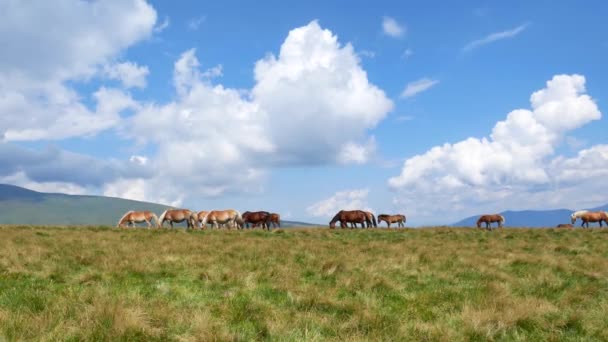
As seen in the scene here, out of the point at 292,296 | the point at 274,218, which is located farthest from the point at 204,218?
the point at 292,296

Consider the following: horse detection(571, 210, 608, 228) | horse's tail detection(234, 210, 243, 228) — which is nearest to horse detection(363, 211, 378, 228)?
horse's tail detection(234, 210, 243, 228)

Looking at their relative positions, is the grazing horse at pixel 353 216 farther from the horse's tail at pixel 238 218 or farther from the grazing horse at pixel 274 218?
the horse's tail at pixel 238 218

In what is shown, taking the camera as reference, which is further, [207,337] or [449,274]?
[449,274]

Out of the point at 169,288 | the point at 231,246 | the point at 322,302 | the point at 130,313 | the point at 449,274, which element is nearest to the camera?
the point at 130,313

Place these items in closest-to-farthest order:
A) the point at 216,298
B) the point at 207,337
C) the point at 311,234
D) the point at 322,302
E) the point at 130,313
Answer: the point at 207,337
the point at 130,313
the point at 322,302
the point at 216,298
the point at 311,234

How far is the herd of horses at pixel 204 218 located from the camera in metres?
40.6

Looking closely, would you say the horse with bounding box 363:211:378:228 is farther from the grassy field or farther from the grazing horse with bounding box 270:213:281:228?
the grassy field

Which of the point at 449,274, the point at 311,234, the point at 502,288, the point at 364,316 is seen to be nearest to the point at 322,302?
the point at 364,316

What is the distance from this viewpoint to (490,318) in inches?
275

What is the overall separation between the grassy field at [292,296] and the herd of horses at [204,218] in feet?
80.8

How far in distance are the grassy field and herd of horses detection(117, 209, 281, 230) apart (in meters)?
24.6

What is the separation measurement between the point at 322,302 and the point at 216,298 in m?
2.20

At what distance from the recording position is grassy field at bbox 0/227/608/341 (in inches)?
239

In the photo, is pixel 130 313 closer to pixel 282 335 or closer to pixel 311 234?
pixel 282 335
